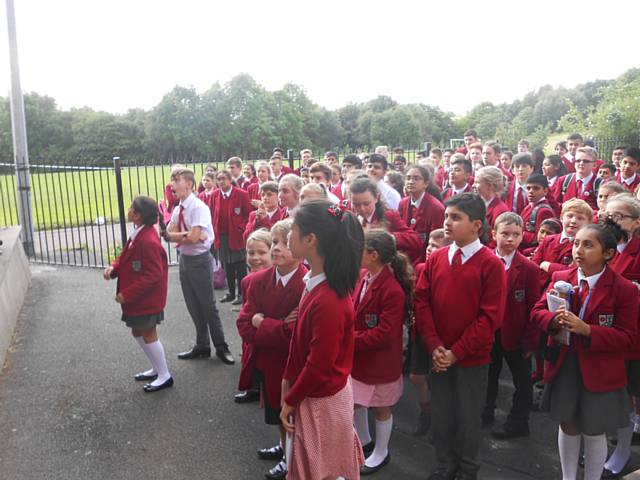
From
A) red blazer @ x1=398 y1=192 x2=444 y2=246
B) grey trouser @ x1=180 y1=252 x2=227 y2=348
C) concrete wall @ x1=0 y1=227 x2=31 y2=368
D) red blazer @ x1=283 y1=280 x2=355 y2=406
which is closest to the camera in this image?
red blazer @ x1=283 y1=280 x2=355 y2=406

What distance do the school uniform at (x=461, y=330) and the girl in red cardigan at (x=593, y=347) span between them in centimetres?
36

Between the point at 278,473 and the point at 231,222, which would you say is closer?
the point at 278,473

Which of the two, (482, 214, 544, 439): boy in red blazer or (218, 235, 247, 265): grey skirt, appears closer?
(482, 214, 544, 439): boy in red blazer

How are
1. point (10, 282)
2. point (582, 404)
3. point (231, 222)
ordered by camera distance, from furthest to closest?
1. point (231, 222)
2. point (10, 282)
3. point (582, 404)

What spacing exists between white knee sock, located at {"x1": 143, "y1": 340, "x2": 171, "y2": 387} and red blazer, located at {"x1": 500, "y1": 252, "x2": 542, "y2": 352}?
10.0 feet

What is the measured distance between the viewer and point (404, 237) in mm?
5004

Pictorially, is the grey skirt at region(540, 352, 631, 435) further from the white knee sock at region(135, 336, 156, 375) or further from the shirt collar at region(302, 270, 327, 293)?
the white knee sock at region(135, 336, 156, 375)

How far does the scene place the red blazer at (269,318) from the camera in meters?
3.41

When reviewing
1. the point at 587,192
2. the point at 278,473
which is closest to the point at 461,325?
the point at 278,473

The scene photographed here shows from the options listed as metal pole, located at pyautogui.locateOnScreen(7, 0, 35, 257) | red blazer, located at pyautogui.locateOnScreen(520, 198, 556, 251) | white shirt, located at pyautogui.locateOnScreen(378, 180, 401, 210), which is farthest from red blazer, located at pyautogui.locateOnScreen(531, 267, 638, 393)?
metal pole, located at pyautogui.locateOnScreen(7, 0, 35, 257)

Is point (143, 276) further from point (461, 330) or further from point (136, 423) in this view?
point (461, 330)

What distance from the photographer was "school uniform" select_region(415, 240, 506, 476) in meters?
3.31

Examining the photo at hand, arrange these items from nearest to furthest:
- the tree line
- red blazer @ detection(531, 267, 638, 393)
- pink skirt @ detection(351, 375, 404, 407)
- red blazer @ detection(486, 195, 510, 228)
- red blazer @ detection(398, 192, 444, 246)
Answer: red blazer @ detection(531, 267, 638, 393), pink skirt @ detection(351, 375, 404, 407), red blazer @ detection(486, 195, 510, 228), red blazer @ detection(398, 192, 444, 246), the tree line

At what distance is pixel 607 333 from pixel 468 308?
76cm
